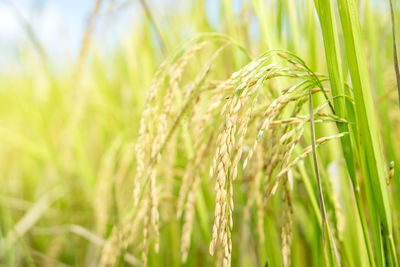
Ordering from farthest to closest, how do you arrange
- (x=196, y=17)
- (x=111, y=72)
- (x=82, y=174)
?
(x=111, y=72) < (x=82, y=174) < (x=196, y=17)

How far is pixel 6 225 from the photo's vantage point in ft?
5.55

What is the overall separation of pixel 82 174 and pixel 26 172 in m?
1.12

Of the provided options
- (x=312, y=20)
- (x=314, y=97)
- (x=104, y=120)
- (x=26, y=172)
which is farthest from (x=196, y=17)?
(x=26, y=172)

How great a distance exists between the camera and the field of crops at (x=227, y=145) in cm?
65

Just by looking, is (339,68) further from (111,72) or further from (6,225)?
(111,72)

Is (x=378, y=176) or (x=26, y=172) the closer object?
(x=378, y=176)

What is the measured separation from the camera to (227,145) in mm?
535

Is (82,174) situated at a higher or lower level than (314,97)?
higher

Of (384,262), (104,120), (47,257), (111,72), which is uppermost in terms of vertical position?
(111,72)

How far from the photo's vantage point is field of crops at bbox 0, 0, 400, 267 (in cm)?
65

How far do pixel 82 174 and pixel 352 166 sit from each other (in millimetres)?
1391

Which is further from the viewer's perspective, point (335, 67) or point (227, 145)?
point (335, 67)

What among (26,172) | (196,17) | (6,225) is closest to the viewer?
(196,17)

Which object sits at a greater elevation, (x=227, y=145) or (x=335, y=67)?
(x=335, y=67)
